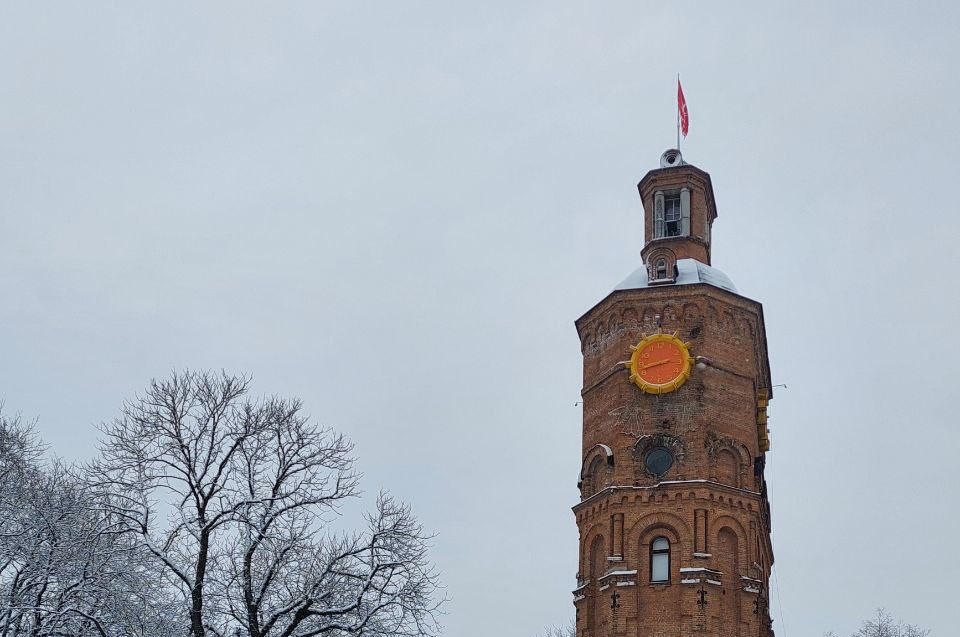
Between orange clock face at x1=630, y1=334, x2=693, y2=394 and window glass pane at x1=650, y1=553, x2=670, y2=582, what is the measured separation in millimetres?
5505

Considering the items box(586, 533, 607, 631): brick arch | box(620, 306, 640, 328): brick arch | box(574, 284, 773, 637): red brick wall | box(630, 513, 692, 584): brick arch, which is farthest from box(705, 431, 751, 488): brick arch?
box(620, 306, 640, 328): brick arch

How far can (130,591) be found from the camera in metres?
30.3

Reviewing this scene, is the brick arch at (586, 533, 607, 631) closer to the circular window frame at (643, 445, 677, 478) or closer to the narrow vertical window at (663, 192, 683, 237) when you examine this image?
the circular window frame at (643, 445, 677, 478)

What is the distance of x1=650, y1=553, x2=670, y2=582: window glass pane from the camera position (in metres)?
41.2

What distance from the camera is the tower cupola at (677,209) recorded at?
48.5 m

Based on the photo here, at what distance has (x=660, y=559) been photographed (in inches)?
1634

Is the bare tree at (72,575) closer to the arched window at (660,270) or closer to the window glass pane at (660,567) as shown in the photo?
the window glass pane at (660,567)

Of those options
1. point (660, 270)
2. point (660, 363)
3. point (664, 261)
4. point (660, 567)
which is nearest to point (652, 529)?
point (660, 567)

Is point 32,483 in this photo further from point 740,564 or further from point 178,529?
point 740,564

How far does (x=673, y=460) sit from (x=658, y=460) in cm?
53

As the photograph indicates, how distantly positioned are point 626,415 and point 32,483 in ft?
63.0

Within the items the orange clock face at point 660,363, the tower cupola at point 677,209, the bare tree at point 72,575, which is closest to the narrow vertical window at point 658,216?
the tower cupola at point 677,209

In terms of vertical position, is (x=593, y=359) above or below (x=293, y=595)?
above

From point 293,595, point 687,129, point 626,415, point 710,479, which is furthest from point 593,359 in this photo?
point 293,595
